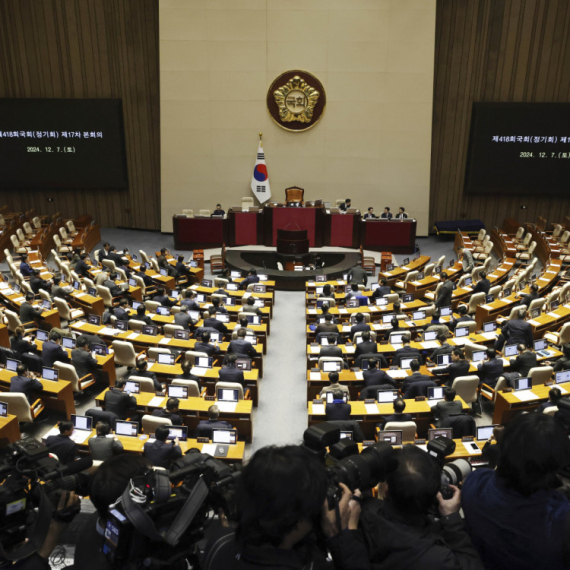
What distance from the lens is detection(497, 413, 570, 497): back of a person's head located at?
2.14m

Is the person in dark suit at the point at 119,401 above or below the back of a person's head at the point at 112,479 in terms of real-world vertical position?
below

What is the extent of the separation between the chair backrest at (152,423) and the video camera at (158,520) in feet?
14.7

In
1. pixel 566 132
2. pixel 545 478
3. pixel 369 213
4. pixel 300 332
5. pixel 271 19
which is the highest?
pixel 271 19

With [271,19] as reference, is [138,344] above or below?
below

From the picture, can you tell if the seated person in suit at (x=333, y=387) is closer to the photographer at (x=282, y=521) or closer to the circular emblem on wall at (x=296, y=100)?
the photographer at (x=282, y=521)

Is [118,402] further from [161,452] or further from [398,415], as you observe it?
[398,415]

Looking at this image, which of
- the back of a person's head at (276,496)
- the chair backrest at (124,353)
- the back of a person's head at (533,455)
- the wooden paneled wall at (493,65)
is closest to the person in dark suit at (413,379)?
the chair backrest at (124,353)

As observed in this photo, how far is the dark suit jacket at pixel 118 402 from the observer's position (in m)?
7.26

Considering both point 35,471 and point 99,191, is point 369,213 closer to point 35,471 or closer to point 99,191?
point 99,191

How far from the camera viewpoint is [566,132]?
1808cm

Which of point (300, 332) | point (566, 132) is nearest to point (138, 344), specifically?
point (300, 332)

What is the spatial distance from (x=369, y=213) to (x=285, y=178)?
3.37 meters

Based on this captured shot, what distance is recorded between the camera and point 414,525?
2135 mm

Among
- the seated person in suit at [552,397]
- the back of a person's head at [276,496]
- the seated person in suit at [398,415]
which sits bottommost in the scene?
the seated person in suit at [398,415]
